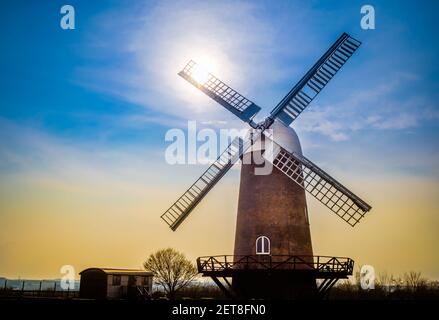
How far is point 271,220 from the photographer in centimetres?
1917

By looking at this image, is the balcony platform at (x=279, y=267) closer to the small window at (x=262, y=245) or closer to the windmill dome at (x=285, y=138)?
the small window at (x=262, y=245)

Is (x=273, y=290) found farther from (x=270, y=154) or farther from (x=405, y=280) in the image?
(x=405, y=280)

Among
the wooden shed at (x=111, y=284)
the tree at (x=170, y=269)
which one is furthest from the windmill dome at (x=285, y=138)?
the tree at (x=170, y=269)

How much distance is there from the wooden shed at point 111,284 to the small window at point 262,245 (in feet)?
28.0

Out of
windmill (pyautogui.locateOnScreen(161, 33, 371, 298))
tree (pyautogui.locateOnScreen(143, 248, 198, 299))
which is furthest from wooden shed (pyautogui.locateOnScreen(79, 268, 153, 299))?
tree (pyautogui.locateOnScreen(143, 248, 198, 299))

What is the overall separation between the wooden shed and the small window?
8520mm

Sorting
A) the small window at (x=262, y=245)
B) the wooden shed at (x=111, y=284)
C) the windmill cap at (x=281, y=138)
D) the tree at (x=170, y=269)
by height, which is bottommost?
the wooden shed at (x=111, y=284)

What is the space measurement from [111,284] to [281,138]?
38.6 feet

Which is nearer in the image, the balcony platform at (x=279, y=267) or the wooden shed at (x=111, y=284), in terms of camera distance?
the balcony platform at (x=279, y=267)

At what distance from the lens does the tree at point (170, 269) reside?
4538cm

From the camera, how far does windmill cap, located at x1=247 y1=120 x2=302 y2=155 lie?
65.0 feet
